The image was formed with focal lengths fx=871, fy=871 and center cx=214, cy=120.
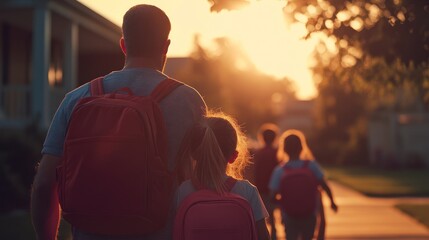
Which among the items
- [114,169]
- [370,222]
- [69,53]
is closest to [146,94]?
[114,169]

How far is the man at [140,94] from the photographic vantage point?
341 centimetres

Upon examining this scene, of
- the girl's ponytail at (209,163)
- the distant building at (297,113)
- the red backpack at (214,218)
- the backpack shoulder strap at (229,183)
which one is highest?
the girl's ponytail at (209,163)

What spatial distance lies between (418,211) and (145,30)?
16.1 m

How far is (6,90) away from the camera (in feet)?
65.9

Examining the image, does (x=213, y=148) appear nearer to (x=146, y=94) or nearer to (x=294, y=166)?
(x=146, y=94)

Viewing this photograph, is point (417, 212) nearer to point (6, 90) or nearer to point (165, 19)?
point (6, 90)

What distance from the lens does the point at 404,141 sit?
4691cm

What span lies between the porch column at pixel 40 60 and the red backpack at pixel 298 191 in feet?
37.6

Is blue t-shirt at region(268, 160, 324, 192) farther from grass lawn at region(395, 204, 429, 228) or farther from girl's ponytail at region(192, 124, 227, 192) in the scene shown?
grass lawn at region(395, 204, 429, 228)

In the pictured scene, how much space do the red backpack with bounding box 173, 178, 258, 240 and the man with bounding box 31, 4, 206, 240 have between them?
0.92 feet

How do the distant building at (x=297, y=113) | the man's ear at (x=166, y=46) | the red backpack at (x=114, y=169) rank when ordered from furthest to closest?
the distant building at (x=297, y=113), the man's ear at (x=166, y=46), the red backpack at (x=114, y=169)

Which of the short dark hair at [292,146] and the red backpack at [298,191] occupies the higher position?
the short dark hair at [292,146]

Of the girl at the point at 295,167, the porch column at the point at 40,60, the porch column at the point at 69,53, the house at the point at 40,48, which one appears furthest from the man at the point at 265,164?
the porch column at the point at 69,53

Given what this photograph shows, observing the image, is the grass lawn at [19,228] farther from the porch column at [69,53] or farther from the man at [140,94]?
the man at [140,94]
